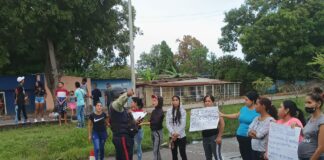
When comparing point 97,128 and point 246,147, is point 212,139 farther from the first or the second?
point 97,128

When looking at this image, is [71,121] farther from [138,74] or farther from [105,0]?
[138,74]

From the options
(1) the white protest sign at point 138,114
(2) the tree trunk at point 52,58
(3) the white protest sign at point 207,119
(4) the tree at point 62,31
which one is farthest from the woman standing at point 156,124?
(2) the tree trunk at point 52,58

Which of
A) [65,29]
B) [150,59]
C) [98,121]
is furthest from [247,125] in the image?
[150,59]

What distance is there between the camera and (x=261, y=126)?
23.0ft

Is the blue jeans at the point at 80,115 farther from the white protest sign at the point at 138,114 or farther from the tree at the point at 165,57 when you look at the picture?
the tree at the point at 165,57

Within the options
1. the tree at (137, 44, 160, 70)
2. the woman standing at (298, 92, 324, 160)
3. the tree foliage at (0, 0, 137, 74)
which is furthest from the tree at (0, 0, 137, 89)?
the tree at (137, 44, 160, 70)

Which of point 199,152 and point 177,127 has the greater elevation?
point 177,127

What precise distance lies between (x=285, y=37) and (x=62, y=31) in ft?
92.4

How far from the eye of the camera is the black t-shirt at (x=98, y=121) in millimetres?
10086

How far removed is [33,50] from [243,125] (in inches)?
974

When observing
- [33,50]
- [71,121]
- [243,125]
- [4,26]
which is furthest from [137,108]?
[33,50]

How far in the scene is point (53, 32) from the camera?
23.9 meters

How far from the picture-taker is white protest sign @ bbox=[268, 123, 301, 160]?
20.2ft

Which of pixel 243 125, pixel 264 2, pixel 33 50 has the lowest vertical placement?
pixel 243 125
